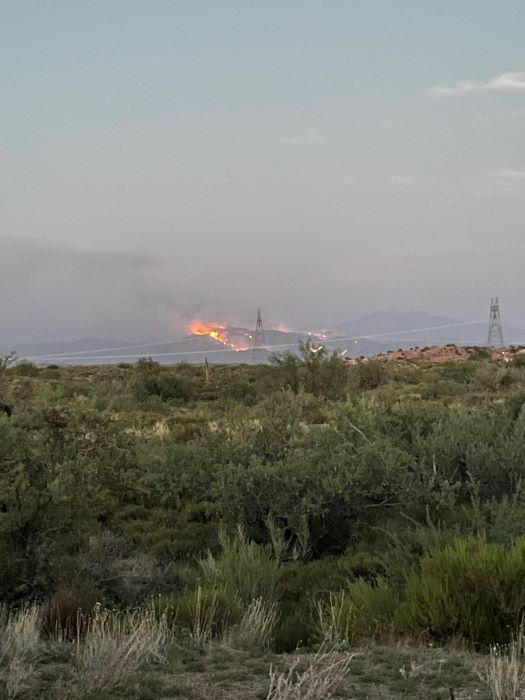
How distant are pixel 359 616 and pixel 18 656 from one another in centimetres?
288

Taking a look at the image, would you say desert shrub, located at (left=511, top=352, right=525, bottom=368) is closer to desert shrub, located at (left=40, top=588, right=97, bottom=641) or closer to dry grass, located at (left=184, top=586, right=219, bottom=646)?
desert shrub, located at (left=40, top=588, right=97, bottom=641)

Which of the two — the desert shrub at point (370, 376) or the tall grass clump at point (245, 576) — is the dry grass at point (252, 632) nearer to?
the tall grass clump at point (245, 576)

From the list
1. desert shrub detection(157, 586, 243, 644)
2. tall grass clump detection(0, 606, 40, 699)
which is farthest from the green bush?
tall grass clump detection(0, 606, 40, 699)

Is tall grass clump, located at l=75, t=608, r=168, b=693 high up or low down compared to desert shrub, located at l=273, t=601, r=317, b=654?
up

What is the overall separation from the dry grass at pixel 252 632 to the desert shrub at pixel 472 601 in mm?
1125

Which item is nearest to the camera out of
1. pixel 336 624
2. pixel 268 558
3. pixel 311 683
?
pixel 311 683

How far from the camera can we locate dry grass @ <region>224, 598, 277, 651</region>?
20.3 ft

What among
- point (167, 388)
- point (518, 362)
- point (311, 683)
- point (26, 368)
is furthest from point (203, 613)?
point (518, 362)

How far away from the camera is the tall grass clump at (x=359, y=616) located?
6.30 meters

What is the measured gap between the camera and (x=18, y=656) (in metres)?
5.56

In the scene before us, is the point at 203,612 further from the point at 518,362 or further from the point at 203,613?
the point at 518,362

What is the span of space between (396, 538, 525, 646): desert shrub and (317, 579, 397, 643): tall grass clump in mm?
242

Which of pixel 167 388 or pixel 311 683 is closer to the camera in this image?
pixel 311 683

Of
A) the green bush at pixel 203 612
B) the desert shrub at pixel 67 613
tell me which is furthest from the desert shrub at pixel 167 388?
the green bush at pixel 203 612
